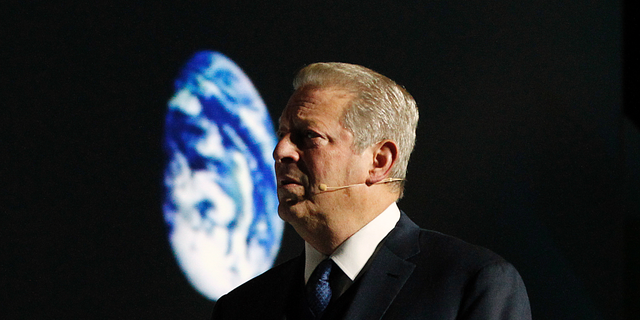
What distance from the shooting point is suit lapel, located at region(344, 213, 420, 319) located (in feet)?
6.13

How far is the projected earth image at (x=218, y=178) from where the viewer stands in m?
2.88

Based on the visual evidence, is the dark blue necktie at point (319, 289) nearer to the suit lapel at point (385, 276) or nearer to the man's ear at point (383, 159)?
the suit lapel at point (385, 276)

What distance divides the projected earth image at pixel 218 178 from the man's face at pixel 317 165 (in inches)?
36.4

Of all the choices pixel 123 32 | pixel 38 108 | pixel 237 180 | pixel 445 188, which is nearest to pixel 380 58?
pixel 445 188

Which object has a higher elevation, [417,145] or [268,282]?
[268,282]

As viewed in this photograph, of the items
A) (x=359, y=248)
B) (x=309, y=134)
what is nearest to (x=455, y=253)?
(x=359, y=248)

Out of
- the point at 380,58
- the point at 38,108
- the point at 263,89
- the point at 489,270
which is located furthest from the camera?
the point at 380,58

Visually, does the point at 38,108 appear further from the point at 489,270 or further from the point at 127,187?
the point at 489,270

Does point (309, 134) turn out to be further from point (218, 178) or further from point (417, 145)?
point (417, 145)

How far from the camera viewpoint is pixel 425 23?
13.3 feet

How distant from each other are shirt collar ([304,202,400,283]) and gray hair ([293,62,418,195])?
15 centimetres

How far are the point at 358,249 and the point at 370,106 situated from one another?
1.43 ft

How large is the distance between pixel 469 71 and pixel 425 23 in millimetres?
392

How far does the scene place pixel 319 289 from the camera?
1989 mm
